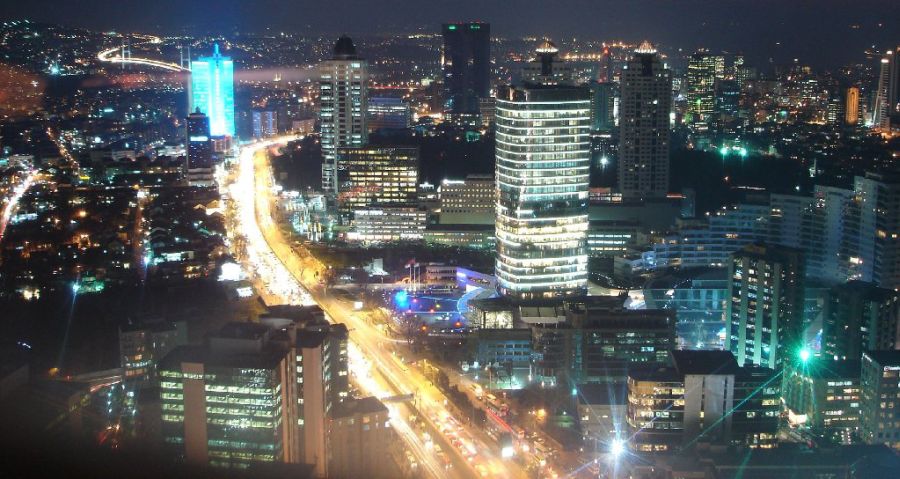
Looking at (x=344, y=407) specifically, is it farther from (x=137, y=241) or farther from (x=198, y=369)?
(x=137, y=241)

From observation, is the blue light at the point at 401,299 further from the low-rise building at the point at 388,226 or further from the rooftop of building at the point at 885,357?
the rooftop of building at the point at 885,357

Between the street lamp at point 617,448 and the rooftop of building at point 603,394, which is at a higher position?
the rooftop of building at point 603,394

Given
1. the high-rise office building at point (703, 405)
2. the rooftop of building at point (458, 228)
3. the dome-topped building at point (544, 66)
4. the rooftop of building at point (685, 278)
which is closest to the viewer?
the high-rise office building at point (703, 405)

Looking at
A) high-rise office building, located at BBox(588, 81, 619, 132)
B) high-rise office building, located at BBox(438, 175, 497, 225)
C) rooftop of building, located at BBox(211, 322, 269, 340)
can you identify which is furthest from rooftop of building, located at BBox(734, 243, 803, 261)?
high-rise office building, located at BBox(588, 81, 619, 132)

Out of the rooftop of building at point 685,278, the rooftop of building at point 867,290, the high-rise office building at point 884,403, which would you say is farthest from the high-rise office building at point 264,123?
the high-rise office building at point 884,403

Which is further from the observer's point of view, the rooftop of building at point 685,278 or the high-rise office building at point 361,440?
the rooftop of building at point 685,278

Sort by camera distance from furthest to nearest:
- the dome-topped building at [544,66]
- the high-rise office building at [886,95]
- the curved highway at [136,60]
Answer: the high-rise office building at [886,95] → the dome-topped building at [544,66] → the curved highway at [136,60]

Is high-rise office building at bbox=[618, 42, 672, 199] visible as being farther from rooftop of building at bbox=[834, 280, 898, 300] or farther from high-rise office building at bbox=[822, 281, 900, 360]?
high-rise office building at bbox=[822, 281, 900, 360]
